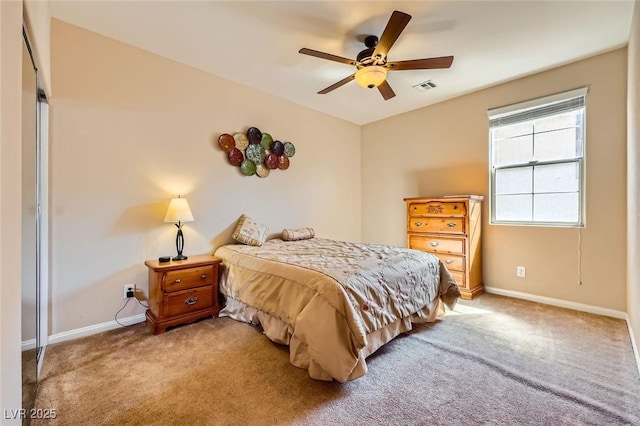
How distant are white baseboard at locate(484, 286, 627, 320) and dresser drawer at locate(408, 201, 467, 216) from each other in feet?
3.77

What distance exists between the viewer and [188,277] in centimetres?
263

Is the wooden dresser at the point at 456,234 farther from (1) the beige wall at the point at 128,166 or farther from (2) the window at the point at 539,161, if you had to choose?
(1) the beige wall at the point at 128,166

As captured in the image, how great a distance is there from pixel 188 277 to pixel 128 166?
122 cm

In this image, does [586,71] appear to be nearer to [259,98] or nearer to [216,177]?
[259,98]

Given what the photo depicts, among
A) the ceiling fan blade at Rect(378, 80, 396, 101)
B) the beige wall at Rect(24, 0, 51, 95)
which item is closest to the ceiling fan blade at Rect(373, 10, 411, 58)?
the ceiling fan blade at Rect(378, 80, 396, 101)

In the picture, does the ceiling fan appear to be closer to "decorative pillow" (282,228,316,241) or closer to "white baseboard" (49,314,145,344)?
"decorative pillow" (282,228,316,241)

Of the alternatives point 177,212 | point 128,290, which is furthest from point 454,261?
point 128,290

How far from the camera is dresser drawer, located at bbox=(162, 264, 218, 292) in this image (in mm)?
2492

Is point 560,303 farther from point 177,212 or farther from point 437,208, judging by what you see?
point 177,212

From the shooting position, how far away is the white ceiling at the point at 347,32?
218 cm

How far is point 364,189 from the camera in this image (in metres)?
5.17

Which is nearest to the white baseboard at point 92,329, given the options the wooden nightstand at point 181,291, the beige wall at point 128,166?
the beige wall at point 128,166

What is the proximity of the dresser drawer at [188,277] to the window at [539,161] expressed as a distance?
3.52 m

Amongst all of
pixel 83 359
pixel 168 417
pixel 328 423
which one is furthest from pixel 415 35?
pixel 83 359
